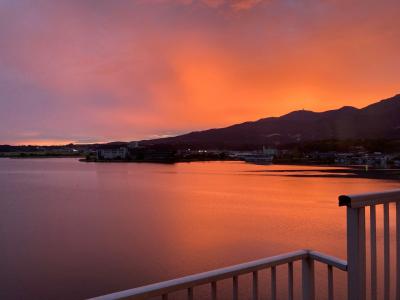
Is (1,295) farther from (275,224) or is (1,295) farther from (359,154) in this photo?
(359,154)

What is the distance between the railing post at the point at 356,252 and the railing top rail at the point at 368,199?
0.03 metres

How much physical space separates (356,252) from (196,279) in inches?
25.0

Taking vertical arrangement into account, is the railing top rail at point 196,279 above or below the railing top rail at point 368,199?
below

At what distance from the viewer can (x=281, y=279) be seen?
723 centimetres

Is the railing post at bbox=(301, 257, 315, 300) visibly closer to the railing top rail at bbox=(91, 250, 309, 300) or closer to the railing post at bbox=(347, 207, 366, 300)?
the railing top rail at bbox=(91, 250, 309, 300)

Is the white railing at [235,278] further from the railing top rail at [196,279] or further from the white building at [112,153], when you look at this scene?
the white building at [112,153]

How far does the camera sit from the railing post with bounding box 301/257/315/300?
6.04ft

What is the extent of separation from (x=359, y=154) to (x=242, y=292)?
70342mm

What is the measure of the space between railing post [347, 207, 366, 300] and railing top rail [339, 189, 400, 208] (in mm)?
29

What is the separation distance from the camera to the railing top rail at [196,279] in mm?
1318

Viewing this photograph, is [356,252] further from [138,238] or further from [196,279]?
[138,238]

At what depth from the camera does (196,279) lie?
1501mm

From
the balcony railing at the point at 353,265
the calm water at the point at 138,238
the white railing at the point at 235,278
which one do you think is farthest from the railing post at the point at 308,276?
the calm water at the point at 138,238

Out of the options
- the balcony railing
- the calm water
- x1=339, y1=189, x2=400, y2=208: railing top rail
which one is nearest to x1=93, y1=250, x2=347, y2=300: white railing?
the balcony railing
